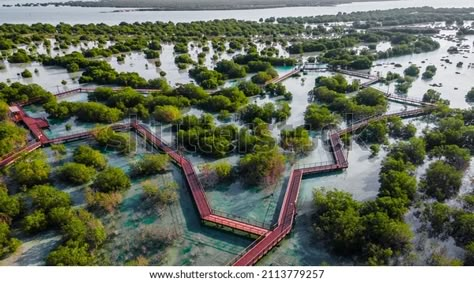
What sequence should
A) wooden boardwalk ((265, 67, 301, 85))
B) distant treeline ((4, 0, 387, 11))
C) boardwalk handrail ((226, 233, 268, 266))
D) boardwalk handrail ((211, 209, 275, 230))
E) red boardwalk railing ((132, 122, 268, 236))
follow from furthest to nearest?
distant treeline ((4, 0, 387, 11)) < wooden boardwalk ((265, 67, 301, 85)) < boardwalk handrail ((211, 209, 275, 230)) < red boardwalk railing ((132, 122, 268, 236)) < boardwalk handrail ((226, 233, 268, 266))

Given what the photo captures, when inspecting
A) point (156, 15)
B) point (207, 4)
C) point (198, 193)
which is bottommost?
point (198, 193)

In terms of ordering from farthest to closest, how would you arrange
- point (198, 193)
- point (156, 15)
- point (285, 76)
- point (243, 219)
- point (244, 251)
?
point (156, 15) < point (285, 76) < point (198, 193) < point (243, 219) < point (244, 251)

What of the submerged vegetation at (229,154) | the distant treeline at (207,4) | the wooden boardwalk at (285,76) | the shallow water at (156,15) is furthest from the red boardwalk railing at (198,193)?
the distant treeline at (207,4)

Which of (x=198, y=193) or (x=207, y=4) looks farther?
(x=207, y=4)

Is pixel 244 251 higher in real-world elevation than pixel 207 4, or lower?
lower

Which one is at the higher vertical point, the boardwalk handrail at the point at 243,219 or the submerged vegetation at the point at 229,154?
the submerged vegetation at the point at 229,154

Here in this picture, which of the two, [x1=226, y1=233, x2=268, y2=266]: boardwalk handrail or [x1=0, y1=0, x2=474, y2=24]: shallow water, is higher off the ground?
[x1=0, y1=0, x2=474, y2=24]: shallow water

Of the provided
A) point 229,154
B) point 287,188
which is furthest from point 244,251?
point 229,154

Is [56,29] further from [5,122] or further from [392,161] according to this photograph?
[392,161]

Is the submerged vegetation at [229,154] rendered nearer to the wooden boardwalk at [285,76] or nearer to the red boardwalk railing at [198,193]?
the wooden boardwalk at [285,76]

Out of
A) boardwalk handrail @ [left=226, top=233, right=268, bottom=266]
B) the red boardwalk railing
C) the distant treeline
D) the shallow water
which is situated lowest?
boardwalk handrail @ [left=226, top=233, right=268, bottom=266]

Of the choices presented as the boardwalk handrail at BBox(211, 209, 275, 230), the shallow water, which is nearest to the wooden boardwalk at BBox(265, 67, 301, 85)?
the boardwalk handrail at BBox(211, 209, 275, 230)

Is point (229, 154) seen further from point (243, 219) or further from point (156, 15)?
point (156, 15)

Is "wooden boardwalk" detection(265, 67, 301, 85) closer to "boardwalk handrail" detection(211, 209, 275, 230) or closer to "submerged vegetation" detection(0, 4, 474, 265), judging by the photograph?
"submerged vegetation" detection(0, 4, 474, 265)
